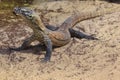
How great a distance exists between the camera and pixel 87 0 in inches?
414

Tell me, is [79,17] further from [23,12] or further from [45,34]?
[23,12]

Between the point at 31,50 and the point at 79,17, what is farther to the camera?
the point at 79,17

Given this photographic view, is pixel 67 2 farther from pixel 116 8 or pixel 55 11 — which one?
pixel 116 8

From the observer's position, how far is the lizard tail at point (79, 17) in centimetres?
845

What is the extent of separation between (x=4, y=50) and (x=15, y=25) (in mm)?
1404

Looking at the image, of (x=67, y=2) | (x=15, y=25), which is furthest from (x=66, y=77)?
(x=67, y=2)

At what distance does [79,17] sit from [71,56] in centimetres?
196

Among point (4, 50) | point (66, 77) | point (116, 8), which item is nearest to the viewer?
point (66, 77)

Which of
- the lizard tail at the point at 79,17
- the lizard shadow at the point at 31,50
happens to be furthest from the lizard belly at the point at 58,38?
the lizard tail at the point at 79,17

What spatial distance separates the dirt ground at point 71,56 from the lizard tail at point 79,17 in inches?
5.1

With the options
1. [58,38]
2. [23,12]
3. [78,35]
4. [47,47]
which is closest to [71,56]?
[47,47]

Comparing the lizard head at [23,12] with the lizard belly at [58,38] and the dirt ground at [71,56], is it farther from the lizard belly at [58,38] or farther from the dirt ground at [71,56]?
the dirt ground at [71,56]

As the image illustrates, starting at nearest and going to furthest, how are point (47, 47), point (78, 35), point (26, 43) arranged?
point (47, 47) → point (26, 43) → point (78, 35)

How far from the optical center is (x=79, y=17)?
8977mm
